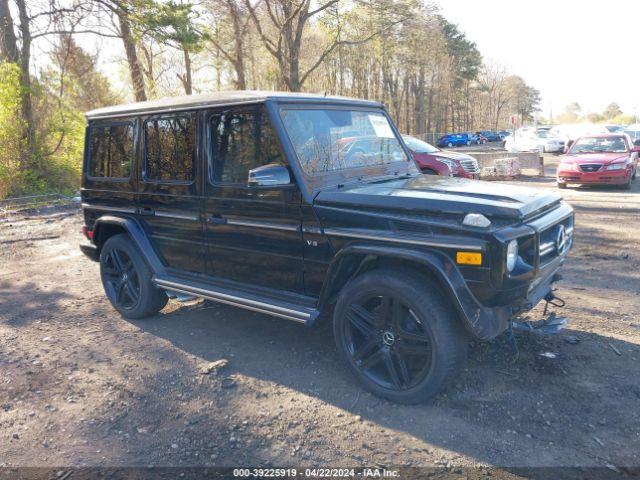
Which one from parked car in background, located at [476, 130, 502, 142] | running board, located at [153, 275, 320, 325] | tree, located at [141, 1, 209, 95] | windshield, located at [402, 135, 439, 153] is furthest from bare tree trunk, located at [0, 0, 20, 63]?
parked car in background, located at [476, 130, 502, 142]

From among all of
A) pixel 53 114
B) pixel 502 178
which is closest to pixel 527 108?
pixel 502 178

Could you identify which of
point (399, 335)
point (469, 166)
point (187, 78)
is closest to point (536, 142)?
point (469, 166)

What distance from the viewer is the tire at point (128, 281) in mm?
5199

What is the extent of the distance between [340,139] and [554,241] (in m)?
1.82

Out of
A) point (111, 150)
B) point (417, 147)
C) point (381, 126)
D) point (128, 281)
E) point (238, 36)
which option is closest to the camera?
point (381, 126)

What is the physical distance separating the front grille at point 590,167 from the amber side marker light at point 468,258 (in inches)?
502

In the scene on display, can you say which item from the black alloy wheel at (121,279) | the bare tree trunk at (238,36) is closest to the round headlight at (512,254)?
the black alloy wheel at (121,279)

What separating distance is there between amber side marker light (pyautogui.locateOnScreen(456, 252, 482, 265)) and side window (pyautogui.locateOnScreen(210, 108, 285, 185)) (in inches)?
58.7

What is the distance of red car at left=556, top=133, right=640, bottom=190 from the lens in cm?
1393

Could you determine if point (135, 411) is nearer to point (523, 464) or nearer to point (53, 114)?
point (523, 464)

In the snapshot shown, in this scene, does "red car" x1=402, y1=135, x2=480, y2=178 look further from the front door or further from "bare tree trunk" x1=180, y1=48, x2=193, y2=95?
"bare tree trunk" x1=180, y1=48, x2=193, y2=95

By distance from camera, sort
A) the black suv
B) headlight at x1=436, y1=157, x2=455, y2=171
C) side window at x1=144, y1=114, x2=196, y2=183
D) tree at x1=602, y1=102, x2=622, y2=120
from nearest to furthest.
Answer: the black suv
side window at x1=144, y1=114, x2=196, y2=183
headlight at x1=436, y1=157, x2=455, y2=171
tree at x1=602, y1=102, x2=622, y2=120

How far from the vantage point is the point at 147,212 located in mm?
5020

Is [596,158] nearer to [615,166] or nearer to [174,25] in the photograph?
[615,166]
